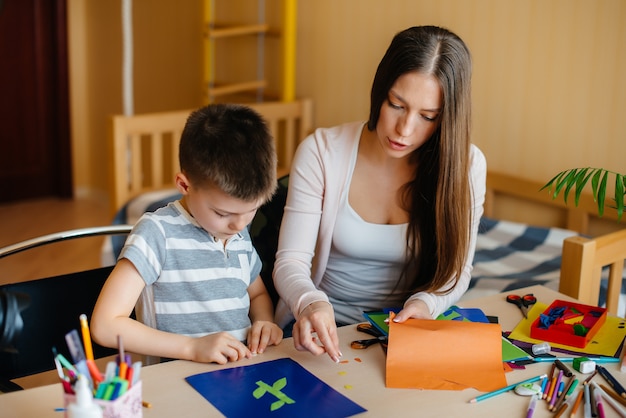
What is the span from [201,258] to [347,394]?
337mm

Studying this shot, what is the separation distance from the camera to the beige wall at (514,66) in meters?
2.39

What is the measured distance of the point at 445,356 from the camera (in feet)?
3.75

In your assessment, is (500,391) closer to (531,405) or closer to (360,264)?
(531,405)

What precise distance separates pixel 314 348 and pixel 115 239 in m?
1.71

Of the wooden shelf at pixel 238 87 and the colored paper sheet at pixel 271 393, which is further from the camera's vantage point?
the wooden shelf at pixel 238 87

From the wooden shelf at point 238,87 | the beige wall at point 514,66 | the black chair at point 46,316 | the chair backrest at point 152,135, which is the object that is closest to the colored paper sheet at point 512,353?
the black chair at point 46,316

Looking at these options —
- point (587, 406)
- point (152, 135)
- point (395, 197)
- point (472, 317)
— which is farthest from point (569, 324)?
point (152, 135)

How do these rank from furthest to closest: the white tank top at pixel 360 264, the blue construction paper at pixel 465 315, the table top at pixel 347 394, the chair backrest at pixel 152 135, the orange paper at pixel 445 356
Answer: the chair backrest at pixel 152 135, the white tank top at pixel 360 264, the blue construction paper at pixel 465 315, the orange paper at pixel 445 356, the table top at pixel 347 394

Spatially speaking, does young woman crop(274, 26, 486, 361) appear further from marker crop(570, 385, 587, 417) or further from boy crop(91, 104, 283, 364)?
marker crop(570, 385, 587, 417)

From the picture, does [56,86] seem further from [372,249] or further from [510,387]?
[510,387]

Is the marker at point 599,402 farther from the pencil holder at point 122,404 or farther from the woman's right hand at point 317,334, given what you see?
the pencil holder at point 122,404

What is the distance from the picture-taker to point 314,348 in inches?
44.6

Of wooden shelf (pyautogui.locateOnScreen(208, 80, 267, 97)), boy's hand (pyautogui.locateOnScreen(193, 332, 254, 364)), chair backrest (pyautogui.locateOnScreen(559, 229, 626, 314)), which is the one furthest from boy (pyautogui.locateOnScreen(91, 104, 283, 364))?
wooden shelf (pyautogui.locateOnScreen(208, 80, 267, 97))

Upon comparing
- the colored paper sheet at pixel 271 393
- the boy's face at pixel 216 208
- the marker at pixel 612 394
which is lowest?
the marker at pixel 612 394
